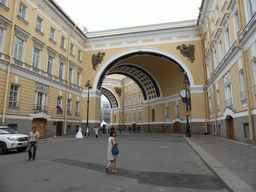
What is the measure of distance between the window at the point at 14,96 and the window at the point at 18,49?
8.97 ft

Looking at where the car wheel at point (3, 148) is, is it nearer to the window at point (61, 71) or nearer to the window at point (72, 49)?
the window at point (61, 71)

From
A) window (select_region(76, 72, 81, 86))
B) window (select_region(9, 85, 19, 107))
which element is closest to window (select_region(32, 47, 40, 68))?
window (select_region(9, 85, 19, 107))

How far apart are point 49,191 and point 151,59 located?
1337 inches

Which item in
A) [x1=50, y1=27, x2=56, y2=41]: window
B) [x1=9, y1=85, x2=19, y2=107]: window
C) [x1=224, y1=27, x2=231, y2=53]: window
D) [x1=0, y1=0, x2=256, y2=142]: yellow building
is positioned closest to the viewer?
Result: [x1=0, y1=0, x2=256, y2=142]: yellow building

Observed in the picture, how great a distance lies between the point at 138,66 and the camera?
130 feet

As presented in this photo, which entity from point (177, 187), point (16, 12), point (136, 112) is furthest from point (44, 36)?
point (136, 112)

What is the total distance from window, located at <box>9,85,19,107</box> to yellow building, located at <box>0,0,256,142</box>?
0.09 meters

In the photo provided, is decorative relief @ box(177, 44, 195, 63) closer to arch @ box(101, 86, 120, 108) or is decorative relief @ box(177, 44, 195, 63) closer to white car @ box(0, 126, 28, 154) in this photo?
white car @ box(0, 126, 28, 154)

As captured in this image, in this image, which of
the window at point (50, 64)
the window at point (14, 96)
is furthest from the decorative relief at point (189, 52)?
the window at point (14, 96)

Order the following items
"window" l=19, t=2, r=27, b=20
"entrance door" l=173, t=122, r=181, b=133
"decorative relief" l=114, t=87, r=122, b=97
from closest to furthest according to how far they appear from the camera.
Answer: "window" l=19, t=2, r=27, b=20 < "entrance door" l=173, t=122, r=181, b=133 < "decorative relief" l=114, t=87, r=122, b=97

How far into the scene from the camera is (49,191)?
173 inches

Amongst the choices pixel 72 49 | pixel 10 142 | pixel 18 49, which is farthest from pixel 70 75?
pixel 10 142

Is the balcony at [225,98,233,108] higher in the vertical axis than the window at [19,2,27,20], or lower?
lower

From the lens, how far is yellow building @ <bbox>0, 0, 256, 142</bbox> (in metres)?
14.4
